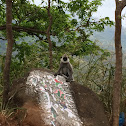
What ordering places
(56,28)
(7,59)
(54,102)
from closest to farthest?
(7,59), (54,102), (56,28)

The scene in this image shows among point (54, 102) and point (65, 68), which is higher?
point (65, 68)

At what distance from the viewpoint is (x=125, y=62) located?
19.4 feet

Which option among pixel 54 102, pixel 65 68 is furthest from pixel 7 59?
pixel 65 68

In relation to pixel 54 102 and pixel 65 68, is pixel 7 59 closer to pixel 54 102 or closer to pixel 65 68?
pixel 54 102

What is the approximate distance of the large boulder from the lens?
154 inches

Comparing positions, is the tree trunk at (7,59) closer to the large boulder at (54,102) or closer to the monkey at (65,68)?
the large boulder at (54,102)

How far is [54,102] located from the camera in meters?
4.51

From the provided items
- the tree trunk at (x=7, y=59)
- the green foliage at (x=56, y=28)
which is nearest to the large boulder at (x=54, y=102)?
the tree trunk at (x=7, y=59)

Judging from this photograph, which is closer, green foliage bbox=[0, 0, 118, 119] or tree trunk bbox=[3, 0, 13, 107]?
tree trunk bbox=[3, 0, 13, 107]

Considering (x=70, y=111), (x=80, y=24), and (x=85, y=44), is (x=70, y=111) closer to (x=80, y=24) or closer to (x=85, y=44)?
(x=85, y=44)

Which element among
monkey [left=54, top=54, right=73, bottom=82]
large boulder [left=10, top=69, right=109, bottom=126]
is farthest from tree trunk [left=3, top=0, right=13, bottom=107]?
monkey [left=54, top=54, right=73, bottom=82]

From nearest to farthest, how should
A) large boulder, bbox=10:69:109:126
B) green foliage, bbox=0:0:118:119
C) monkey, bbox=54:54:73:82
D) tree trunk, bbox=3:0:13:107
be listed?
large boulder, bbox=10:69:109:126
tree trunk, bbox=3:0:13:107
monkey, bbox=54:54:73:82
green foliage, bbox=0:0:118:119

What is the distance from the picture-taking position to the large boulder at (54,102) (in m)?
3.90

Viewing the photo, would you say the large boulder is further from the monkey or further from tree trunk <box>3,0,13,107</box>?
the monkey
